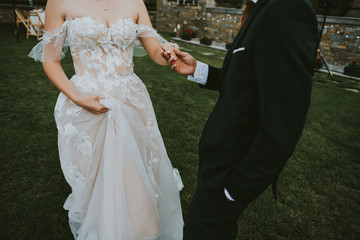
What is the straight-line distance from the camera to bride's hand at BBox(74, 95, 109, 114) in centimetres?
178

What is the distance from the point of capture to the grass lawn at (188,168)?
2480 mm

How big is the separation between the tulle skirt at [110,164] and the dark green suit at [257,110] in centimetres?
71

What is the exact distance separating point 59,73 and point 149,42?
80 cm

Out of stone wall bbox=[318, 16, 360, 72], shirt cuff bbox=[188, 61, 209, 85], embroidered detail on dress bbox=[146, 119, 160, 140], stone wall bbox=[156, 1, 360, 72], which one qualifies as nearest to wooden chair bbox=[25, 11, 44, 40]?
stone wall bbox=[156, 1, 360, 72]

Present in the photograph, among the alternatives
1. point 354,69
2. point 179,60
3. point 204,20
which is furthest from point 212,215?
point 204,20

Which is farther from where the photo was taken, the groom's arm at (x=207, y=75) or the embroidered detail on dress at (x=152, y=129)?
the embroidered detail on dress at (x=152, y=129)

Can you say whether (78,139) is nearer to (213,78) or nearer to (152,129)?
(152,129)

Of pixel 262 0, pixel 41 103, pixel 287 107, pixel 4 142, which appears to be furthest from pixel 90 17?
pixel 41 103

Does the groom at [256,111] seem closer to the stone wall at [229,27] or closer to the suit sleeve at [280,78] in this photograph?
the suit sleeve at [280,78]

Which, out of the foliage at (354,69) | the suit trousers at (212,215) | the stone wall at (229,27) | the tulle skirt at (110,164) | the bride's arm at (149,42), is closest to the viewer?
the suit trousers at (212,215)

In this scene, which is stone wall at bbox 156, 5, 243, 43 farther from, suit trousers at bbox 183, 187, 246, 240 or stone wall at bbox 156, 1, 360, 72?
suit trousers at bbox 183, 187, 246, 240

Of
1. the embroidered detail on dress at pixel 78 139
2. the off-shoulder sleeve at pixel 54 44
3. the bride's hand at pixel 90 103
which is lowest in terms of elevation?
the embroidered detail on dress at pixel 78 139

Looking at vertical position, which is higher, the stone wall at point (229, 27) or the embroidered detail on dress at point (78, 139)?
the stone wall at point (229, 27)

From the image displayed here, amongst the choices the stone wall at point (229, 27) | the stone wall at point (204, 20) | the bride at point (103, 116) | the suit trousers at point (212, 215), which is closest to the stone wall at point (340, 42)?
the stone wall at point (229, 27)
